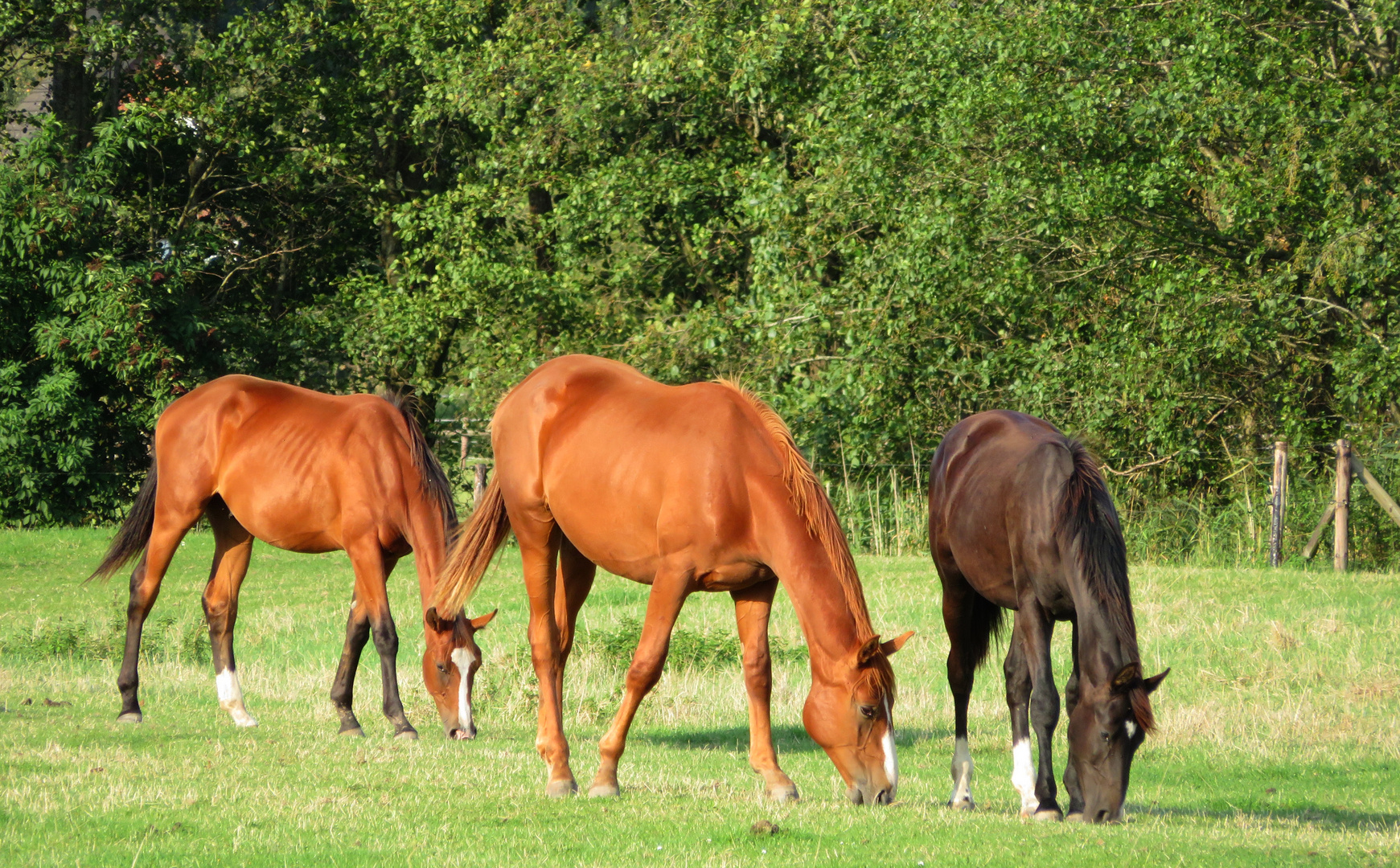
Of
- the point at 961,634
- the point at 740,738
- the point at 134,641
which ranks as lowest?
the point at 740,738

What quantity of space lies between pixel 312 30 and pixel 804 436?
11.9 m

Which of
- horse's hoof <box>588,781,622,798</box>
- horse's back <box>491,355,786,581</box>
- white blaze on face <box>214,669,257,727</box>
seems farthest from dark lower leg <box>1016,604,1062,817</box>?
white blaze on face <box>214,669,257,727</box>

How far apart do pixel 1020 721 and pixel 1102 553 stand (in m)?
1.06

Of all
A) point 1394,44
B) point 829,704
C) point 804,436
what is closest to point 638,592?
point 804,436

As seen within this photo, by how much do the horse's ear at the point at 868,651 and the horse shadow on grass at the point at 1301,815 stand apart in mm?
1699

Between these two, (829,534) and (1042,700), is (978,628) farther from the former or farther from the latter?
(829,534)

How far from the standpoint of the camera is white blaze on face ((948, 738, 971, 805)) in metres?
6.91

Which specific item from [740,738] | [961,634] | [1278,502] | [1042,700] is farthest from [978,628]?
[1278,502]

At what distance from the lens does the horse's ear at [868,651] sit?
5875 millimetres

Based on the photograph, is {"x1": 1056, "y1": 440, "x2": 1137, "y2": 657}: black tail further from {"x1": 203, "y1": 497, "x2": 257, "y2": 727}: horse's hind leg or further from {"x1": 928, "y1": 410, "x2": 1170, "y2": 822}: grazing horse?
{"x1": 203, "y1": 497, "x2": 257, "y2": 727}: horse's hind leg

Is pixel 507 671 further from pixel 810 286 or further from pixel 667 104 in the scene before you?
pixel 667 104

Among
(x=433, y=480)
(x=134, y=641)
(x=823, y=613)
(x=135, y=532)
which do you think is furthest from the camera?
(x=135, y=532)

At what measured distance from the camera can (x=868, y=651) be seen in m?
5.92

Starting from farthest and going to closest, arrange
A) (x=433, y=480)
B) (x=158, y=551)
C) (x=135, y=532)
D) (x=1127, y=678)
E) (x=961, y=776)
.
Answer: (x=135, y=532) < (x=158, y=551) < (x=433, y=480) < (x=961, y=776) < (x=1127, y=678)
